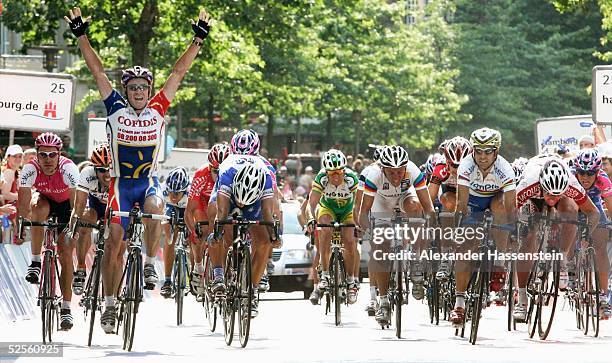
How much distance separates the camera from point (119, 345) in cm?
1705

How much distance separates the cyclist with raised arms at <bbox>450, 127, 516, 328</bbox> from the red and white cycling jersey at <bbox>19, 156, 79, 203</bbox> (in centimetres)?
381

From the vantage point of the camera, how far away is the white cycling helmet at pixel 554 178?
57.7 feet

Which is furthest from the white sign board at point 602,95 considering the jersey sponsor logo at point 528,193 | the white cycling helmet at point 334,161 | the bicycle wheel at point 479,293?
the bicycle wheel at point 479,293

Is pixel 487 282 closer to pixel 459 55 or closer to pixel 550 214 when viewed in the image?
pixel 550 214

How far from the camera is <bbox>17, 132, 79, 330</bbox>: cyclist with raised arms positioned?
18031 millimetres

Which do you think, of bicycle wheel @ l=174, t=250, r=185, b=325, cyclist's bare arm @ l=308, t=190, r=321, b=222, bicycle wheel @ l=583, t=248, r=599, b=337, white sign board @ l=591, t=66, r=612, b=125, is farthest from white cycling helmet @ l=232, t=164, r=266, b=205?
white sign board @ l=591, t=66, r=612, b=125

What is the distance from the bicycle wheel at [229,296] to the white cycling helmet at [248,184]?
1.93 feet

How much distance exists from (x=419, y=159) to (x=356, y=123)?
929 inches

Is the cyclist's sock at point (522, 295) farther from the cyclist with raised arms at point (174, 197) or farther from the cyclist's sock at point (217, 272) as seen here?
the cyclist with raised arms at point (174, 197)

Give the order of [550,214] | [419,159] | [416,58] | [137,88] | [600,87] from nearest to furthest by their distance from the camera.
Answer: [137,88] < [550,214] < [600,87] < [416,58] < [419,159]

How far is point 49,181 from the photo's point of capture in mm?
18297

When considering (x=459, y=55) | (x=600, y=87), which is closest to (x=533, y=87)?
(x=459, y=55)

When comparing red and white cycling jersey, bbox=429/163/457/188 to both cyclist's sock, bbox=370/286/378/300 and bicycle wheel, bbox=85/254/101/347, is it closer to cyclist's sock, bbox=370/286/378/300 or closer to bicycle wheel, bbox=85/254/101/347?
cyclist's sock, bbox=370/286/378/300

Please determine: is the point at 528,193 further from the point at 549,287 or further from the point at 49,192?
the point at 49,192
